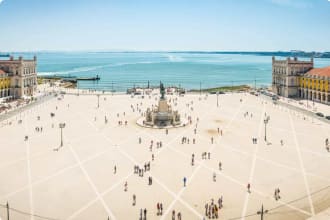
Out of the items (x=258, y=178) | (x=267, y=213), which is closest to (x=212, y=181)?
(x=258, y=178)

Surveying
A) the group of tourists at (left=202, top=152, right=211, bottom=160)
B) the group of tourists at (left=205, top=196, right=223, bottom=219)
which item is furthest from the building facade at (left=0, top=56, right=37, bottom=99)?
the group of tourists at (left=205, top=196, right=223, bottom=219)

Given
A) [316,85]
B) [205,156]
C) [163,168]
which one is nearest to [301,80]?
[316,85]

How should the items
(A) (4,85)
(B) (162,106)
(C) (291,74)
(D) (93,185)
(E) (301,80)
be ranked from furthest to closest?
(C) (291,74) → (E) (301,80) → (A) (4,85) → (B) (162,106) → (D) (93,185)

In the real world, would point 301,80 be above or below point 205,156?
above

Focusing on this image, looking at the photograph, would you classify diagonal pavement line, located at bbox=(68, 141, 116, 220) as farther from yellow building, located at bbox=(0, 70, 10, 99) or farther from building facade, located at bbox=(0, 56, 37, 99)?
building facade, located at bbox=(0, 56, 37, 99)

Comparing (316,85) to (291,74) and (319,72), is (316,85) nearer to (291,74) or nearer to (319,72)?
(319,72)

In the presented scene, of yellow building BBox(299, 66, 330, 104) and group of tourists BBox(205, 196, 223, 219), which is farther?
yellow building BBox(299, 66, 330, 104)

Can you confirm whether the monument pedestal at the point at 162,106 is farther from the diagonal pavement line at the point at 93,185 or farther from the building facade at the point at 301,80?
the building facade at the point at 301,80
